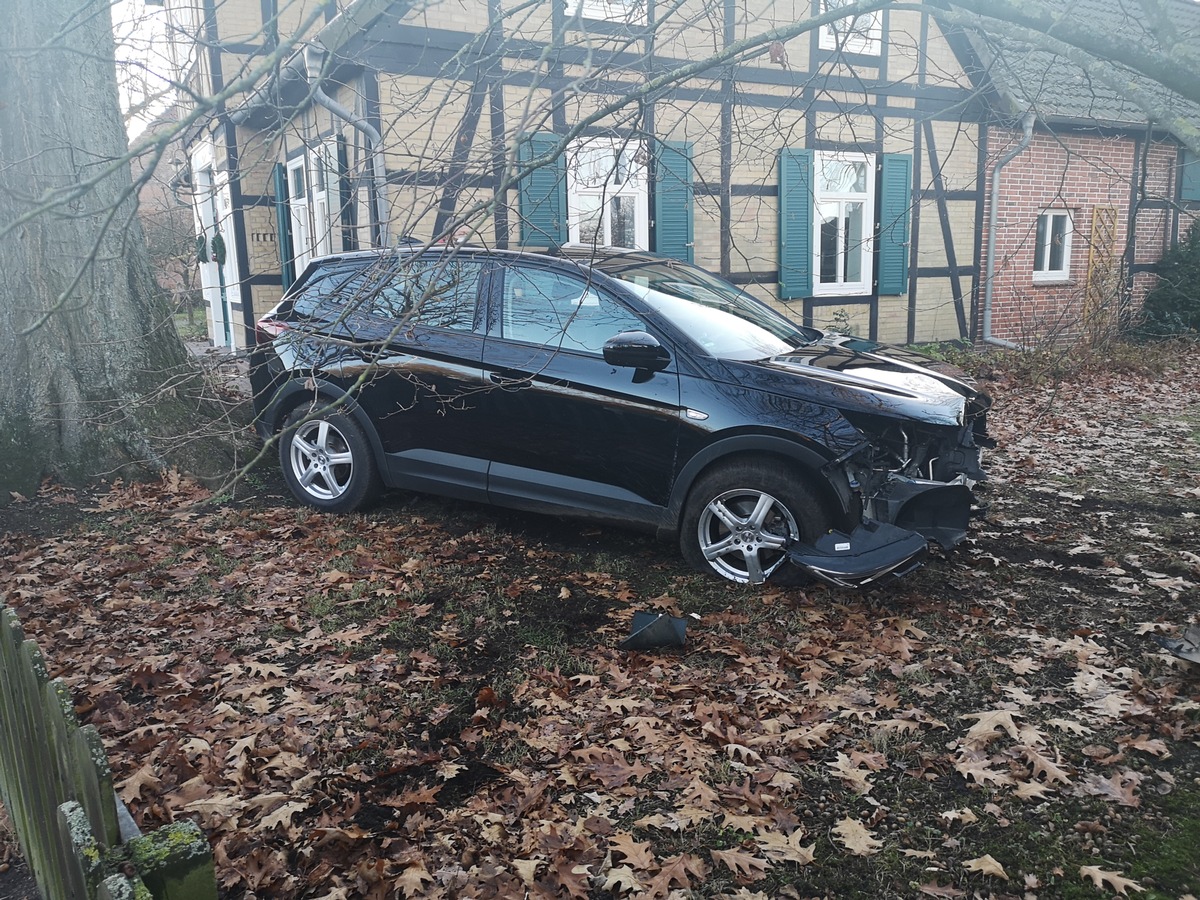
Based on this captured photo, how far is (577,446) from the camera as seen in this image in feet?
18.3

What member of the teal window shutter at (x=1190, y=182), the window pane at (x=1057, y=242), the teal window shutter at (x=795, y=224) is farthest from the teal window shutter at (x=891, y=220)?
the teal window shutter at (x=1190, y=182)

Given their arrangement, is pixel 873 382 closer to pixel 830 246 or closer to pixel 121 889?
pixel 121 889

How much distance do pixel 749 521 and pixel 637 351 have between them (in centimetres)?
112

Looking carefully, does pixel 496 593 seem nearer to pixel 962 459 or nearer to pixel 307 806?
pixel 307 806

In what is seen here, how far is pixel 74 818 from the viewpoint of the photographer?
1.92 meters

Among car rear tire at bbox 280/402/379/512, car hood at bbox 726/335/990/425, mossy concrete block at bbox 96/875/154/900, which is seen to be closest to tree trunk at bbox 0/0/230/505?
car rear tire at bbox 280/402/379/512

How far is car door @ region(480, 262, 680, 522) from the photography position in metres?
5.37

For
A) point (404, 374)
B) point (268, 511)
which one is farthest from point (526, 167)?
point (268, 511)

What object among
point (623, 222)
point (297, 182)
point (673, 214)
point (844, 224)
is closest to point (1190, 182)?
point (844, 224)

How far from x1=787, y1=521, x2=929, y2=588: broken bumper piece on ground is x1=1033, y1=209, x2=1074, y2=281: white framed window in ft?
42.1

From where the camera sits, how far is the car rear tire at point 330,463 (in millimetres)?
6367

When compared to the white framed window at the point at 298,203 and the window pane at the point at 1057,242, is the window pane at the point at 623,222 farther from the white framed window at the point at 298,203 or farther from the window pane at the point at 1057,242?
the window pane at the point at 1057,242

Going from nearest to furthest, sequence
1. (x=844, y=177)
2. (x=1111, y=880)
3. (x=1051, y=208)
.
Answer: (x=1111, y=880)
(x=844, y=177)
(x=1051, y=208)

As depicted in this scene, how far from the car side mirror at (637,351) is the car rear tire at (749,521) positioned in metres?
0.70
